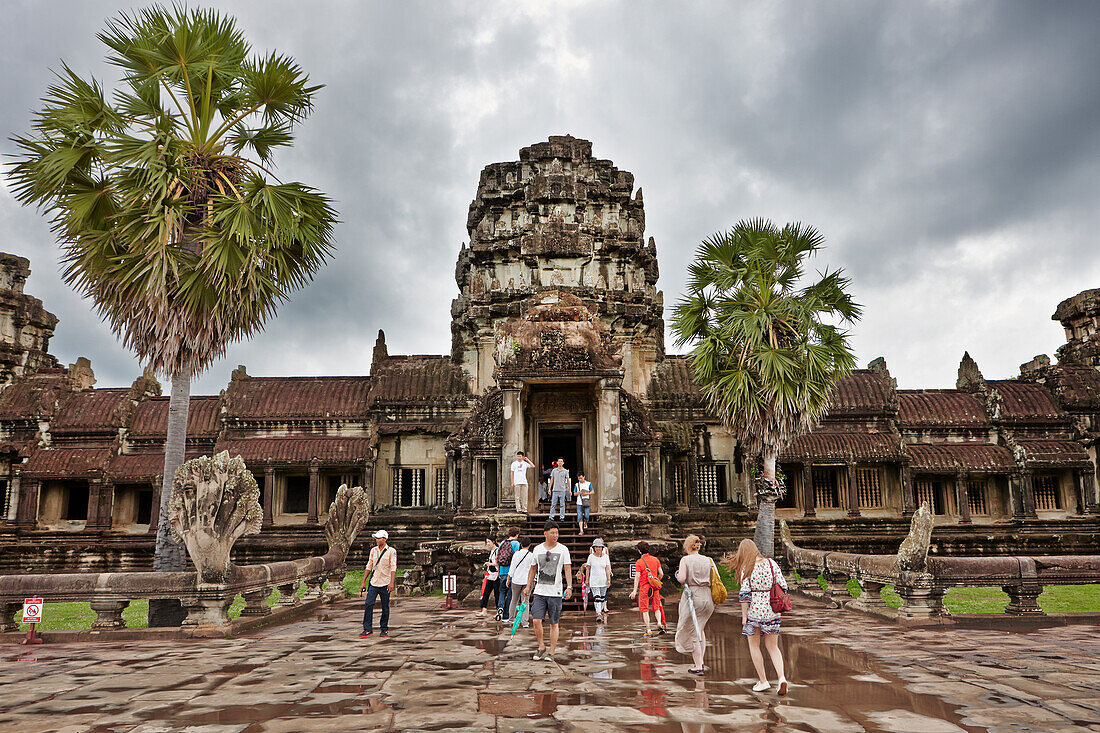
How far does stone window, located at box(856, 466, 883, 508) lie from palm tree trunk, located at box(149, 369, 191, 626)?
2212 centimetres

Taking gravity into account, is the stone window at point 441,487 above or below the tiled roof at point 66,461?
below

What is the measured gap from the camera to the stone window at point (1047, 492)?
26109 millimetres

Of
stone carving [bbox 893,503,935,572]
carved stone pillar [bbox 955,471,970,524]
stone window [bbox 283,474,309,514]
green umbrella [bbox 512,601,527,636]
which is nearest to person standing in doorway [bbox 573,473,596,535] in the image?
green umbrella [bbox 512,601,527,636]

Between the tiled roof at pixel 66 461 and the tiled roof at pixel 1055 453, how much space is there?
33.6 meters

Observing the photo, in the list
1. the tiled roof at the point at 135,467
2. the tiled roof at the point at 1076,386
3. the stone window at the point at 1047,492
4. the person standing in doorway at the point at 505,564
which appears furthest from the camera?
the tiled roof at the point at 1076,386

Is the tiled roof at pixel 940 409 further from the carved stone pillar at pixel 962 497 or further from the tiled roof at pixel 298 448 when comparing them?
the tiled roof at pixel 298 448

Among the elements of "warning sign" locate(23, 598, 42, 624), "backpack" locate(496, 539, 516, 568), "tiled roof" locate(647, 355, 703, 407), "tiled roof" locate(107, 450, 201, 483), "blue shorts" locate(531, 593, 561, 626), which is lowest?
"warning sign" locate(23, 598, 42, 624)

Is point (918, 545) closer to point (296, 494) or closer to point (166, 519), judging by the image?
point (166, 519)

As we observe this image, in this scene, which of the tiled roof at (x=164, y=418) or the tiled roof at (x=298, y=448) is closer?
the tiled roof at (x=298, y=448)

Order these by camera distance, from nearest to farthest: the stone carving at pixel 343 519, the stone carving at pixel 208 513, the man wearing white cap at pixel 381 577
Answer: the man wearing white cap at pixel 381 577, the stone carving at pixel 208 513, the stone carving at pixel 343 519

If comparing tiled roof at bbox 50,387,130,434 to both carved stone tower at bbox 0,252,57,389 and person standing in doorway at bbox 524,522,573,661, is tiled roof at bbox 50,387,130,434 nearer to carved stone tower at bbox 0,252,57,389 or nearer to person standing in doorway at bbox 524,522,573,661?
carved stone tower at bbox 0,252,57,389

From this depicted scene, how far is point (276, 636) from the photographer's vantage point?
1070 cm

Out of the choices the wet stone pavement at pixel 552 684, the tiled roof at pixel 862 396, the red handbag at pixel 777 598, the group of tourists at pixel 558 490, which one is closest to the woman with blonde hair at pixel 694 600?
the wet stone pavement at pixel 552 684

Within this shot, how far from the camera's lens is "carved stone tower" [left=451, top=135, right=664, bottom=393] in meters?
23.7
